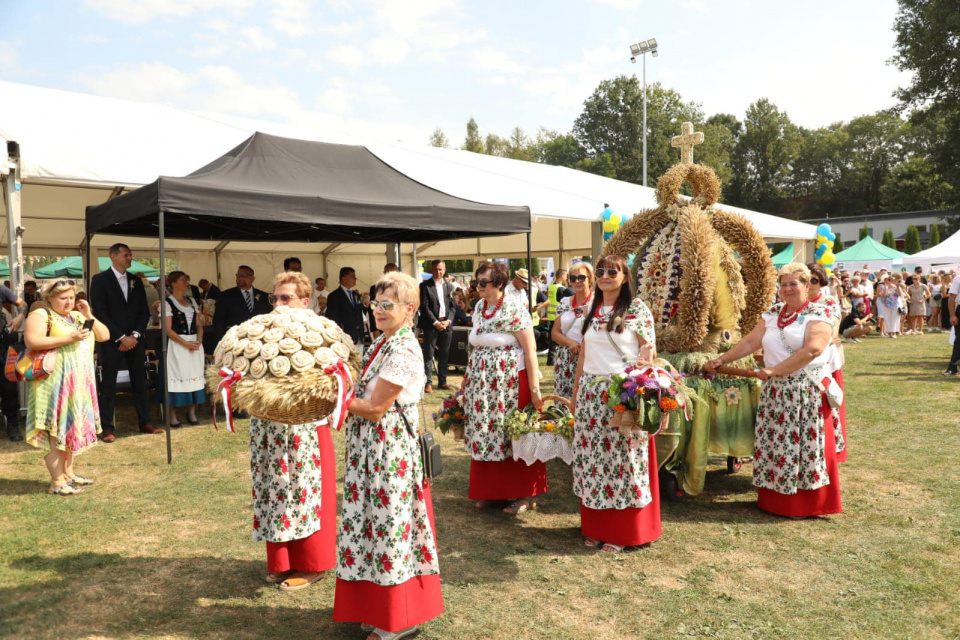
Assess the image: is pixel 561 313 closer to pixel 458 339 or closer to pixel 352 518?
pixel 352 518

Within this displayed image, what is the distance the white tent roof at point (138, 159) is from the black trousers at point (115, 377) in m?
2.11

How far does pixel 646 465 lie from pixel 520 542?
3.27 feet

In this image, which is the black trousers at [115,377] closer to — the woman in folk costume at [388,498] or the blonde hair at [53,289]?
the blonde hair at [53,289]

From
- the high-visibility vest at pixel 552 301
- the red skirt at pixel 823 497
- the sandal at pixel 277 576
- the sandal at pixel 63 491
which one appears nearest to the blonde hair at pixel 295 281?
the sandal at pixel 277 576

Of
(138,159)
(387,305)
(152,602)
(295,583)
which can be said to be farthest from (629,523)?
(138,159)

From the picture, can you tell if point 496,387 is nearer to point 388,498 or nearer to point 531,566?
point 531,566

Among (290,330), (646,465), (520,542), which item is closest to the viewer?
(290,330)

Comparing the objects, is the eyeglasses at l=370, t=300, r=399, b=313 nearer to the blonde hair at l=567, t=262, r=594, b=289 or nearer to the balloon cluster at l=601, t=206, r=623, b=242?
the blonde hair at l=567, t=262, r=594, b=289

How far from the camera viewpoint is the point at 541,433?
14.7 feet

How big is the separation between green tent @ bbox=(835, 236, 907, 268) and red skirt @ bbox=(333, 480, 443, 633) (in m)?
29.4

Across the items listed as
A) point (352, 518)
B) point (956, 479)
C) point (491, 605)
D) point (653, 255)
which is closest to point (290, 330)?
point (352, 518)

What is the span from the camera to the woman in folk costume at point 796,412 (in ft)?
14.5

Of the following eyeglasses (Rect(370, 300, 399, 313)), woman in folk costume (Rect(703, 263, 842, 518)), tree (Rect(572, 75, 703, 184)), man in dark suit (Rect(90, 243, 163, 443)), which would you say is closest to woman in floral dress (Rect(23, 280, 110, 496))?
man in dark suit (Rect(90, 243, 163, 443))

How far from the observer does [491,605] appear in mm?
3393
